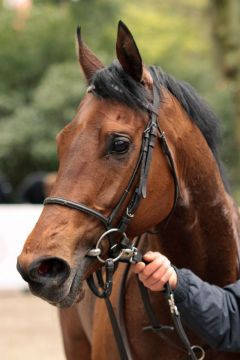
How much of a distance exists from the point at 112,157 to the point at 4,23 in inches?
545

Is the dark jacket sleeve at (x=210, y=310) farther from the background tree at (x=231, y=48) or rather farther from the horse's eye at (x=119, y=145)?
the background tree at (x=231, y=48)

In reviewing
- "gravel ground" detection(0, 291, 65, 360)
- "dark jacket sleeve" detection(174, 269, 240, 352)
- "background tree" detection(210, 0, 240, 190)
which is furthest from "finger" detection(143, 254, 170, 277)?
"background tree" detection(210, 0, 240, 190)

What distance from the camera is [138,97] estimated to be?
2854 millimetres

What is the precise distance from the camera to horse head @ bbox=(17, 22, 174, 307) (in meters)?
2.58

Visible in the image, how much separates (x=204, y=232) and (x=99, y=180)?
2.14 ft

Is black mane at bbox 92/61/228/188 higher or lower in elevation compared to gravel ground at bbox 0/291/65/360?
higher

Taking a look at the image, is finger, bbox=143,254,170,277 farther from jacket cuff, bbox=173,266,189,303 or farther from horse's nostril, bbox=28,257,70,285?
horse's nostril, bbox=28,257,70,285

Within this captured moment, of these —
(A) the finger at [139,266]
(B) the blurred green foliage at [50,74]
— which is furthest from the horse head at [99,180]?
(B) the blurred green foliage at [50,74]

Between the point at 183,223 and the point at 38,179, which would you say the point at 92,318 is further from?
the point at 38,179

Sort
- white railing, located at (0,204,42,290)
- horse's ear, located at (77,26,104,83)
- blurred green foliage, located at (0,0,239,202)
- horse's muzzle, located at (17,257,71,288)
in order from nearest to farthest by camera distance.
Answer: horse's muzzle, located at (17,257,71,288) → horse's ear, located at (77,26,104,83) → white railing, located at (0,204,42,290) → blurred green foliage, located at (0,0,239,202)

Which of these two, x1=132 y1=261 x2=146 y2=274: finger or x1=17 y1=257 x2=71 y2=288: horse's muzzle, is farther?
x1=132 y1=261 x2=146 y2=274: finger

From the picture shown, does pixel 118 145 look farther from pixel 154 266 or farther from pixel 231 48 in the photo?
pixel 231 48

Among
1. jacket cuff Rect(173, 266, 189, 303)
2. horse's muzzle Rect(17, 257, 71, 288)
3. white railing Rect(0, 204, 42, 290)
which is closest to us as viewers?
horse's muzzle Rect(17, 257, 71, 288)

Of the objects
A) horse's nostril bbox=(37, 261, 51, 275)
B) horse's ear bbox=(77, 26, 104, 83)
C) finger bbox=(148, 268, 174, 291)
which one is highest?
horse's ear bbox=(77, 26, 104, 83)
